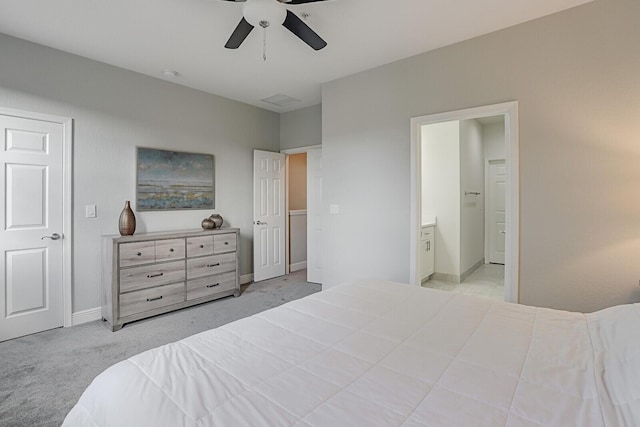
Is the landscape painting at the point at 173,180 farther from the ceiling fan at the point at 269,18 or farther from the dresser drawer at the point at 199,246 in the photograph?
the ceiling fan at the point at 269,18

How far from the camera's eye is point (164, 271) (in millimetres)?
3369

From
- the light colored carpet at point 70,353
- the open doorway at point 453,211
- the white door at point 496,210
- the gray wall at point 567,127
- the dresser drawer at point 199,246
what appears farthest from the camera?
the white door at point 496,210

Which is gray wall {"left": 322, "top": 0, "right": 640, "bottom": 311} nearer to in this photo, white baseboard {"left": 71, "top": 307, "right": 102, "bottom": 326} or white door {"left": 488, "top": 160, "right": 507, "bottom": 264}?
white baseboard {"left": 71, "top": 307, "right": 102, "bottom": 326}

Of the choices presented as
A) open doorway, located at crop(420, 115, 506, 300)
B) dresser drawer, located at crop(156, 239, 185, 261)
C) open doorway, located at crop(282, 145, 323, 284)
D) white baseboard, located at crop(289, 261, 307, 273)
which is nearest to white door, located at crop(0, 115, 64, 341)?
dresser drawer, located at crop(156, 239, 185, 261)

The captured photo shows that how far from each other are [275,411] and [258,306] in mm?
2971

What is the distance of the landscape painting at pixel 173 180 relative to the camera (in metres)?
3.63

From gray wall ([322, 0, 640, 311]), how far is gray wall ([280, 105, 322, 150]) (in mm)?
1770

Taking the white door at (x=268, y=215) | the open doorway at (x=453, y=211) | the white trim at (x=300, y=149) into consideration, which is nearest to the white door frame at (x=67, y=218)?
the white door at (x=268, y=215)

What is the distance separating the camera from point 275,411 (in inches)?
33.8

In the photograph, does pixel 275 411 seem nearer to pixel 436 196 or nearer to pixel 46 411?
pixel 46 411

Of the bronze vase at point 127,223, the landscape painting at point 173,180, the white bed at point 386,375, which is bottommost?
the white bed at point 386,375

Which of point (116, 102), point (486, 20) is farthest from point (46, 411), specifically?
point (486, 20)

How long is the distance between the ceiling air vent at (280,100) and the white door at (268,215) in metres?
0.76

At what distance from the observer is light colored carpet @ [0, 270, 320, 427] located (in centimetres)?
187
